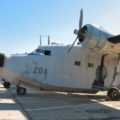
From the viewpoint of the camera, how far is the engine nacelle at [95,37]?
16969mm

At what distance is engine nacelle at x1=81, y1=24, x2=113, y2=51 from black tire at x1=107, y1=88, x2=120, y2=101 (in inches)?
108

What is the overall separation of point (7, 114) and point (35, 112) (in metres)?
1.14

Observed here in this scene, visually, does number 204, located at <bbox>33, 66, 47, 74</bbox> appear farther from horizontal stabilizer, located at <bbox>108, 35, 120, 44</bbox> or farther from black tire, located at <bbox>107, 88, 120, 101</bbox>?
horizontal stabilizer, located at <bbox>108, 35, 120, 44</bbox>

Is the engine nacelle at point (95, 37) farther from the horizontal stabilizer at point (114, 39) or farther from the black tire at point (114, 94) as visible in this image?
the black tire at point (114, 94)

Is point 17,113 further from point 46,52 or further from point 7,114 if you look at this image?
point 46,52

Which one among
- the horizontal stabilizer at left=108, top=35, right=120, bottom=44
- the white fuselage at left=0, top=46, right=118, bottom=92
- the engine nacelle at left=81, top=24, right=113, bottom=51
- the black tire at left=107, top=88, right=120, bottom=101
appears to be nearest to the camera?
the horizontal stabilizer at left=108, top=35, right=120, bottom=44

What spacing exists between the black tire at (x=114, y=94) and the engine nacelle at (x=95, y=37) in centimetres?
275

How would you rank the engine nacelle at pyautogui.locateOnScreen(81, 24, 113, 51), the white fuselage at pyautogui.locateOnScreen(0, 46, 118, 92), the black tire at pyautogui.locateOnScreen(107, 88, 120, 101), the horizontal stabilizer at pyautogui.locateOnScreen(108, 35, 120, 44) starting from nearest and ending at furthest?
the horizontal stabilizer at pyautogui.locateOnScreen(108, 35, 120, 44), the engine nacelle at pyautogui.locateOnScreen(81, 24, 113, 51), the black tire at pyautogui.locateOnScreen(107, 88, 120, 101), the white fuselage at pyautogui.locateOnScreen(0, 46, 118, 92)

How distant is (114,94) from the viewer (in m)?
18.7

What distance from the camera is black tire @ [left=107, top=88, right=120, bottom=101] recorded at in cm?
1858

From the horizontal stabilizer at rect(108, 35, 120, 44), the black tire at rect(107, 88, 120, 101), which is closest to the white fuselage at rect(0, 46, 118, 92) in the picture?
the black tire at rect(107, 88, 120, 101)

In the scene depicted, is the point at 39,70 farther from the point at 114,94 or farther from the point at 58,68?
the point at 114,94

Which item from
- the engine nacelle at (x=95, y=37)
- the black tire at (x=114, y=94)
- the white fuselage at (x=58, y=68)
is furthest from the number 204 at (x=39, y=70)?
the black tire at (x=114, y=94)

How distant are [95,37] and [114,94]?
3.65 metres
